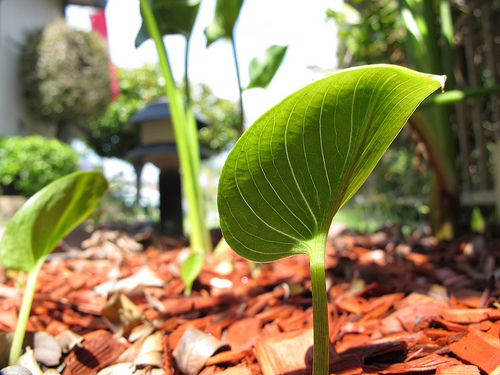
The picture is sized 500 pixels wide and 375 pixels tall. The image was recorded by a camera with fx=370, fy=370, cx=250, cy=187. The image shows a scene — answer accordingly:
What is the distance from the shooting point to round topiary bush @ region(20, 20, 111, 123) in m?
5.26

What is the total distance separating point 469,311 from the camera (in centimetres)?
70

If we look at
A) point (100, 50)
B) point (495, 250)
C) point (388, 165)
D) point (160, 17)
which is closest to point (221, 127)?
point (100, 50)

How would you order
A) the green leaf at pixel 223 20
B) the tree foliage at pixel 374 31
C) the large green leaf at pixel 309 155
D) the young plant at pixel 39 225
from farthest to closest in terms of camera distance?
the tree foliage at pixel 374 31, the green leaf at pixel 223 20, the young plant at pixel 39 225, the large green leaf at pixel 309 155

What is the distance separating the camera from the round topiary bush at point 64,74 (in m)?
5.26

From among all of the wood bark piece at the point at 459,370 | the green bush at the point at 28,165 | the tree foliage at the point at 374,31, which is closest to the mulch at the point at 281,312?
the wood bark piece at the point at 459,370

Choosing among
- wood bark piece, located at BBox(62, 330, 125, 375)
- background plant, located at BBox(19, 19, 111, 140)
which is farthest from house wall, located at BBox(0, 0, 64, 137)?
wood bark piece, located at BBox(62, 330, 125, 375)

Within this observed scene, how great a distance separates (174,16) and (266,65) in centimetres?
49

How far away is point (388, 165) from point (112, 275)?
3027mm

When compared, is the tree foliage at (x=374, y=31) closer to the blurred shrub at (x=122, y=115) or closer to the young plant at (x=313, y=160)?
the young plant at (x=313, y=160)

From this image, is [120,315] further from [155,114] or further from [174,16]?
[155,114]

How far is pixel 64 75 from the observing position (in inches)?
219

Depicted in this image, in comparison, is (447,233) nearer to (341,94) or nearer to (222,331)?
(222,331)

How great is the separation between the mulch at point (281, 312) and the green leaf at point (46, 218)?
0.66 feet

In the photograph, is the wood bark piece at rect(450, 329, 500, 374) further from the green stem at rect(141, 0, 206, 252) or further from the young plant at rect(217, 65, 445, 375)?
the green stem at rect(141, 0, 206, 252)
